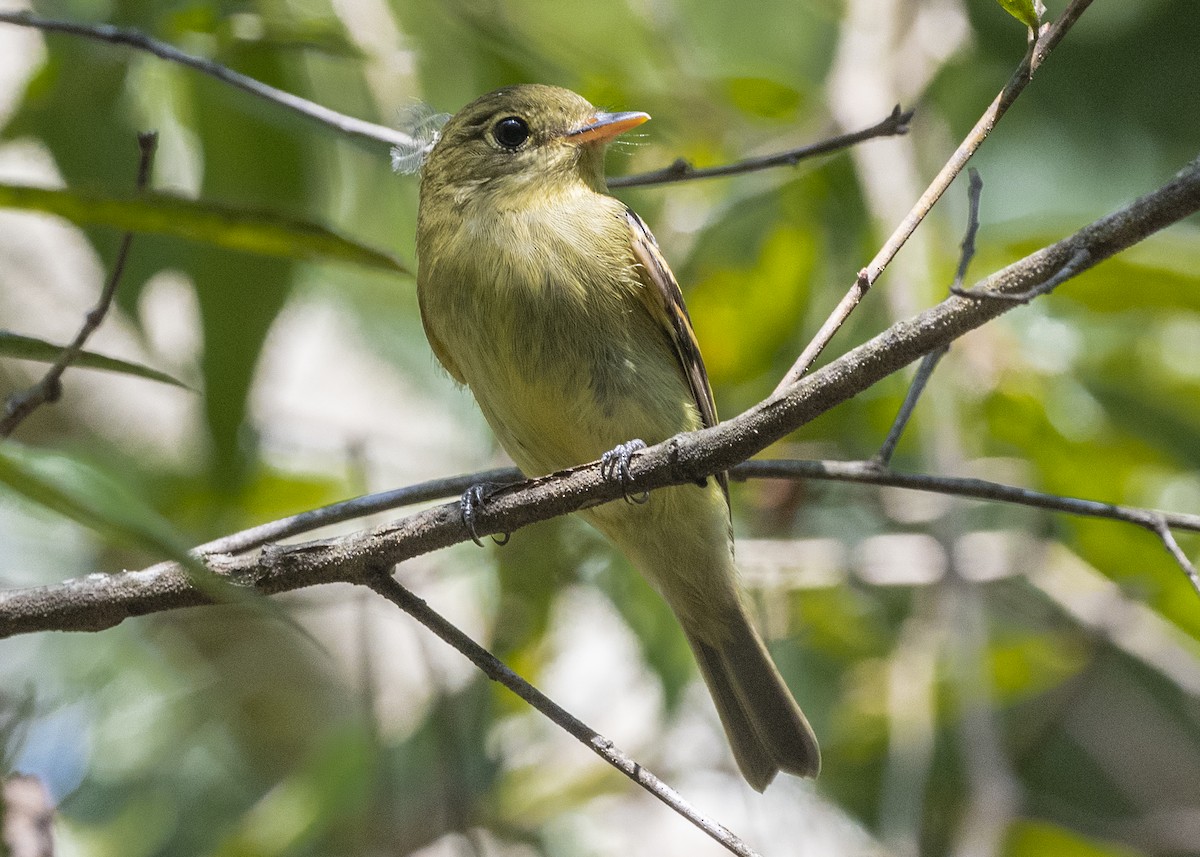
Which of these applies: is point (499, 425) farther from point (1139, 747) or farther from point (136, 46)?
point (1139, 747)

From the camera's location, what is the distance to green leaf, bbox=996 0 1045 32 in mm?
1879

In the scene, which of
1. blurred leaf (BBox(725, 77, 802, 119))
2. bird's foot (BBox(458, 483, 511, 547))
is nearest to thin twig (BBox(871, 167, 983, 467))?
bird's foot (BBox(458, 483, 511, 547))

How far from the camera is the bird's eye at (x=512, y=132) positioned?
12.1ft

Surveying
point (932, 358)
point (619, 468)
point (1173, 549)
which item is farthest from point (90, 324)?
point (1173, 549)

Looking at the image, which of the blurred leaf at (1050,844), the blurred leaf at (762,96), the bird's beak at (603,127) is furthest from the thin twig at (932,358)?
the blurred leaf at (1050,844)

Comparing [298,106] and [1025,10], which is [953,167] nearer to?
[1025,10]

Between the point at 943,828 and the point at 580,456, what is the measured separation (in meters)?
2.65

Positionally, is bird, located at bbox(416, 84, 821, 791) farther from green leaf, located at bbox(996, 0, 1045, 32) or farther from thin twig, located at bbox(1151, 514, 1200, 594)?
green leaf, located at bbox(996, 0, 1045, 32)

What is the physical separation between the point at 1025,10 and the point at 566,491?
110 centimetres

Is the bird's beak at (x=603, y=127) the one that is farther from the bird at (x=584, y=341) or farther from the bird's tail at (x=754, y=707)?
the bird's tail at (x=754, y=707)

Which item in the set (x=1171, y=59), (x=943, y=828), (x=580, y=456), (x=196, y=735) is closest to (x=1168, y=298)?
(x=1171, y=59)

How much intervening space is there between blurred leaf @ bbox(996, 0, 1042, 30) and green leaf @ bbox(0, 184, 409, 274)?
1028 mm

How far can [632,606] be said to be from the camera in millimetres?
4008

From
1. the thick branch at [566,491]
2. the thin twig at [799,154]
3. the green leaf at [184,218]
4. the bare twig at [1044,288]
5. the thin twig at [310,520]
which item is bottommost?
the green leaf at [184,218]
